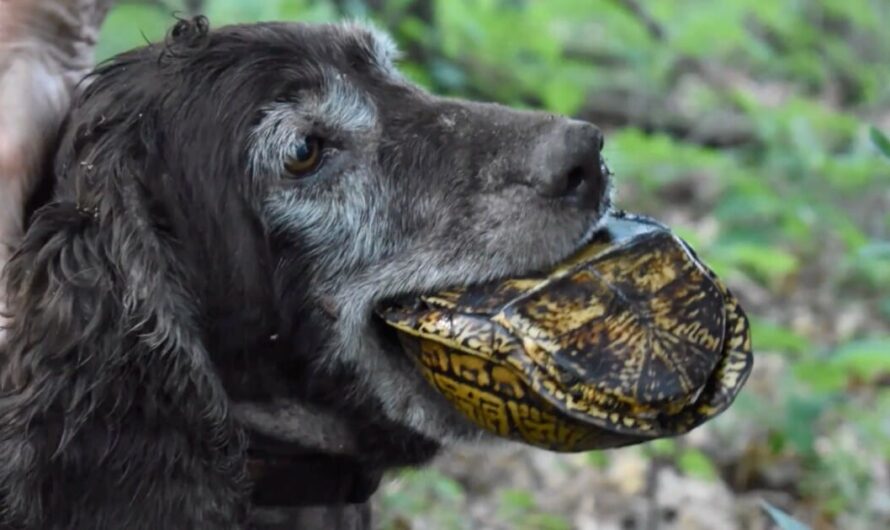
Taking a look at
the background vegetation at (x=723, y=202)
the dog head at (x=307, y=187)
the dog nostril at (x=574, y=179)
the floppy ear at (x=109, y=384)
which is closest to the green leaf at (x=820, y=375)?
the background vegetation at (x=723, y=202)

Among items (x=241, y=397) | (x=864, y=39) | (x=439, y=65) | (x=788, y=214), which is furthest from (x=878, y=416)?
(x=864, y=39)

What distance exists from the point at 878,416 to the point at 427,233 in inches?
143

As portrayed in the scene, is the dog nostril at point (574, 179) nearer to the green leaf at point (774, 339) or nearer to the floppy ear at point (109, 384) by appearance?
the floppy ear at point (109, 384)

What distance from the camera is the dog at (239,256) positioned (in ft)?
9.75

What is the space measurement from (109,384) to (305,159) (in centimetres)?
73

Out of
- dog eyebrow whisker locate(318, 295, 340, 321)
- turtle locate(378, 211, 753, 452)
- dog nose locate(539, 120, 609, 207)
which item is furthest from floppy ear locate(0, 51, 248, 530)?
dog nose locate(539, 120, 609, 207)

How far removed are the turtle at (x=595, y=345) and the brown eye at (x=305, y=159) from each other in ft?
1.54

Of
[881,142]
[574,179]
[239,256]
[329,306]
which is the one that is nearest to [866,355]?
[881,142]

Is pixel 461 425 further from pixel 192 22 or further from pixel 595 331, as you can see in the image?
pixel 192 22

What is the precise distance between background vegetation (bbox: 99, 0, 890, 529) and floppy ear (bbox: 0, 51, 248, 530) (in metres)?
1.06

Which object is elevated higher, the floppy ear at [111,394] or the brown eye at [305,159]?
the brown eye at [305,159]

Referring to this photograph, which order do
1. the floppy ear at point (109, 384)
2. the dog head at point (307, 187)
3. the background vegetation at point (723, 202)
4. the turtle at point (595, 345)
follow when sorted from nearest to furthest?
the turtle at point (595, 345) → the floppy ear at point (109, 384) → the dog head at point (307, 187) → the background vegetation at point (723, 202)

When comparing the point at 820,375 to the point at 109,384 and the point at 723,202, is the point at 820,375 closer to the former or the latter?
the point at 723,202

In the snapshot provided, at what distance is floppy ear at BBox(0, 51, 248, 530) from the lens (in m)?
2.92
